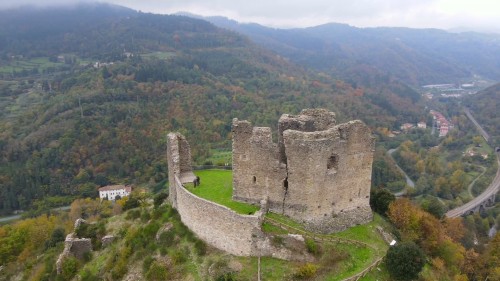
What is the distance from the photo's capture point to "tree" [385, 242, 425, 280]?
83.3 ft

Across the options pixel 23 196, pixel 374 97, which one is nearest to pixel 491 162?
pixel 374 97

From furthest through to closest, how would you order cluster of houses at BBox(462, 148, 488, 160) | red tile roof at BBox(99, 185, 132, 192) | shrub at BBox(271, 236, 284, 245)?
cluster of houses at BBox(462, 148, 488, 160), red tile roof at BBox(99, 185, 132, 192), shrub at BBox(271, 236, 284, 245)

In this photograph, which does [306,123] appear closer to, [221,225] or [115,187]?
[221,225]

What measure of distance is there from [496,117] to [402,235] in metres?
164

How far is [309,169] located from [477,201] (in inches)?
3162

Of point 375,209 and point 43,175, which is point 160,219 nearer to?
point 375,209

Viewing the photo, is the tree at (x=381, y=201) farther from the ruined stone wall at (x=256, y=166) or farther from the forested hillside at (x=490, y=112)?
the forested hillside at (x=490, y=112)

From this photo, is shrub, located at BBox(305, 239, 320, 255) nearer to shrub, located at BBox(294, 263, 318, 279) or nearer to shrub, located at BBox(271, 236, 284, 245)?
shrub, located at BBox(294, 263, 318, 279)

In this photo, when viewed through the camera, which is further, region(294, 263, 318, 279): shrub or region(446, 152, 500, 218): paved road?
region(446, 152, 500, 218): paved road

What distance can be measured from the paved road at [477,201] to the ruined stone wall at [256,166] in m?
61.6

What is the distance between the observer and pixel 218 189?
104ft

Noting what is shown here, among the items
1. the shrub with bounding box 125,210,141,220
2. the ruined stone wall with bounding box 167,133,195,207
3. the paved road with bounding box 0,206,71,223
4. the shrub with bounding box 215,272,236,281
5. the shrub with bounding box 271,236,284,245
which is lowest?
the paved road with bounding box 0,206,71,223

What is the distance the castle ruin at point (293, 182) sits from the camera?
2566 cm

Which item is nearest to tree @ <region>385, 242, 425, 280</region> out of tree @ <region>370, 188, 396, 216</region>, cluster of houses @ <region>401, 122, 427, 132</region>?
tree @ <region>370, 188, 396, 216</region>
